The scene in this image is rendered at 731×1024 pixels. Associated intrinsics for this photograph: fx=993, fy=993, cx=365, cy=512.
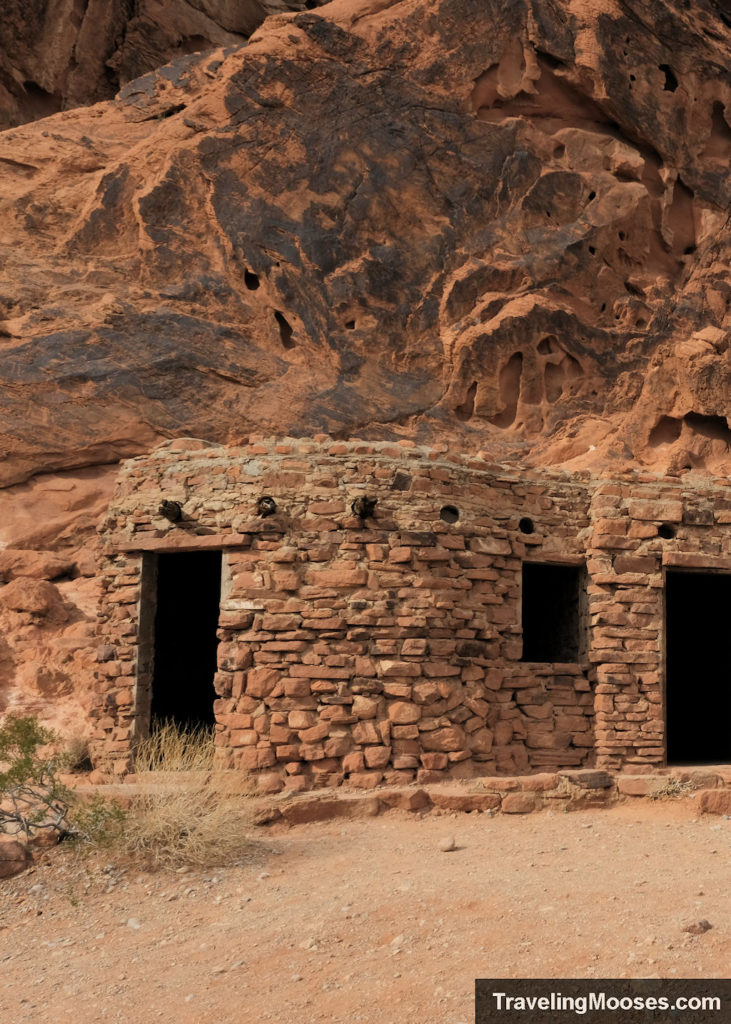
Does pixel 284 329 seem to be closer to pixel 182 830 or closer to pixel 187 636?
pixel 187 636

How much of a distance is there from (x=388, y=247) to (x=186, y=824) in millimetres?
11981

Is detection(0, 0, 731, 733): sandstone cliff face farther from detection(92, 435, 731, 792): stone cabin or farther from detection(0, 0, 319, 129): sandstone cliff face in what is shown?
detection(92, 435, 731, 792): stone cabin

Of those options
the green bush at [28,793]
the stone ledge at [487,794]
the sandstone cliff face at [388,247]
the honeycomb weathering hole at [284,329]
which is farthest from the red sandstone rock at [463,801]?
the honeycomb weathering hole at [284,329]

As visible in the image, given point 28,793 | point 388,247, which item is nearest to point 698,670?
point 388,247

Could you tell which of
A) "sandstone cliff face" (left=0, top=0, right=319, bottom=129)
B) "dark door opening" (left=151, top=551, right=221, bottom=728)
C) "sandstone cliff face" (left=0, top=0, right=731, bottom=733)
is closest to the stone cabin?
"dark door opening" (left=151, top=551, right=221, bottom=728)

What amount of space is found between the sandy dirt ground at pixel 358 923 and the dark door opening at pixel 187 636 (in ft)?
13.2

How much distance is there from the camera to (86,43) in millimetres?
20844

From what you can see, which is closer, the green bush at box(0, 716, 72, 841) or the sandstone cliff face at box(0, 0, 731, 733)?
the green bush at box(0, 716, 72, 841)

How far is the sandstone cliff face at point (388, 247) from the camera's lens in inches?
626

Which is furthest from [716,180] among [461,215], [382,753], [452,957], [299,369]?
[452,957]

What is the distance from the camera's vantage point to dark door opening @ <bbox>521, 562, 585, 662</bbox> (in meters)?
10.4

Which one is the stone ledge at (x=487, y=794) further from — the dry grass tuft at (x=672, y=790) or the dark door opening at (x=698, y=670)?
the dark door opening at (x=698, y=670)

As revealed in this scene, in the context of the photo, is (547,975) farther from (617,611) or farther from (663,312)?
(663,312)

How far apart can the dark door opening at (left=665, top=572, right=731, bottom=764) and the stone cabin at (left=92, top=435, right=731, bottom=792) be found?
253 centimetres
